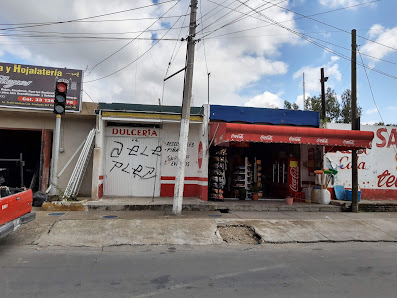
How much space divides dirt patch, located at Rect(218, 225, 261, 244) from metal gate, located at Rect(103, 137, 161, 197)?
14.8 ft

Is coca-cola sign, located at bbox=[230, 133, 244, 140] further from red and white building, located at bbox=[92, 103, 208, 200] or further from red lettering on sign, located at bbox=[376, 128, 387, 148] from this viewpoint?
red lettering on sign, located at bbox=[376, 128, 387, 148]

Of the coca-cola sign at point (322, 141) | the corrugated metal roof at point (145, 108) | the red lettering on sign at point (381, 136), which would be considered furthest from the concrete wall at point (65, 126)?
the red lettering on sign at point (381, 136)

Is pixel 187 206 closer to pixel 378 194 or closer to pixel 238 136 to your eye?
pixel 238 136

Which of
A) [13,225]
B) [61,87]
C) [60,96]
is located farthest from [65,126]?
[13,225]

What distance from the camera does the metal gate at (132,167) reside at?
12.4 m

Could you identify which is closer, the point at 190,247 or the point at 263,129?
the point at 190,247

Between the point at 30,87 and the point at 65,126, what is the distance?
6.20ft

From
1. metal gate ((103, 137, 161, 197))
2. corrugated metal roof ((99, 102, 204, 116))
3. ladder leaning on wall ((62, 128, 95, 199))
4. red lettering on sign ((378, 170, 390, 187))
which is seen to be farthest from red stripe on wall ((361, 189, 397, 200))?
ladder leaning on wall ((62, 128, 95, 199))

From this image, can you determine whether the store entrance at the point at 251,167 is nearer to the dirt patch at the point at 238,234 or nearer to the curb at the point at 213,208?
the curb at the point at 213,208

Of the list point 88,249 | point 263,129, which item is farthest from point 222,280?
point 263,129

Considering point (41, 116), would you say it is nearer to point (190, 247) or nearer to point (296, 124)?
point (190, 247)

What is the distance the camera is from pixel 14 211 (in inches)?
241

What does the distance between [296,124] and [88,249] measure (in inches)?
377

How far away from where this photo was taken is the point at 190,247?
7074mm
